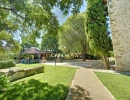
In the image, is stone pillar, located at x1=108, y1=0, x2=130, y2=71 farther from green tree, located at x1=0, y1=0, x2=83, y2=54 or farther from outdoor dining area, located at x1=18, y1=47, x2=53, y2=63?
outdoor dining area, located at x1=18, y1=47, x2=53, y2=63

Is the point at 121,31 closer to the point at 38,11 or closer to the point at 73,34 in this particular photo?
the point at 38,11

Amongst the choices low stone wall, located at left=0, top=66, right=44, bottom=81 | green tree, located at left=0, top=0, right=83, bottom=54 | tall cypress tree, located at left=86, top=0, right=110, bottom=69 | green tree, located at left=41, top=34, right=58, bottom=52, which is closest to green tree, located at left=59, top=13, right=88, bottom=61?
tall cypress tree, located at left=86, top=0, right=110, bottom=69

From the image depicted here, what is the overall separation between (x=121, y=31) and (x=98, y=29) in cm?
436

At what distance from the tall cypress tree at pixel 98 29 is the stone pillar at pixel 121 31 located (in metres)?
3.21

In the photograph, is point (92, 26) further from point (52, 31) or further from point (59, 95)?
point (59, 95)

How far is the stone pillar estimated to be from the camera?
539 inches

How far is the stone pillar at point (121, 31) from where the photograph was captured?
13680 mm

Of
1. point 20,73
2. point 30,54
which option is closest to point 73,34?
point 30,54

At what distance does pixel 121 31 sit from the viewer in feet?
46.1

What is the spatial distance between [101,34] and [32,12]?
40.0 feet

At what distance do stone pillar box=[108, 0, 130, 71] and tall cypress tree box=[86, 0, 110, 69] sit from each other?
321 cm

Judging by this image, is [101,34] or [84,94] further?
[101,34]

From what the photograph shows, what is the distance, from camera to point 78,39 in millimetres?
31609

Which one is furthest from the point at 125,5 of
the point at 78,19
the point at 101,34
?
the point at 78,19
